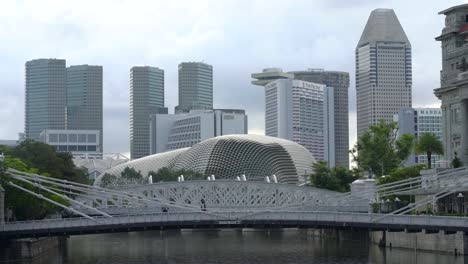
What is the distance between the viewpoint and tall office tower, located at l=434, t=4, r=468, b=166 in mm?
131875

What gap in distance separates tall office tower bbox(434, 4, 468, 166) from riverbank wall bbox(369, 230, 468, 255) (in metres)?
19.1

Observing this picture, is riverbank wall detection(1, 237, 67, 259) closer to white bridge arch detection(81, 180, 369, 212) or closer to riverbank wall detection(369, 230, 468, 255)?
white bridge arch detection(81, 180, 369, 212)

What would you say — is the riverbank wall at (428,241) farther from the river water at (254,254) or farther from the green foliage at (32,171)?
the green foliage at (32,171)

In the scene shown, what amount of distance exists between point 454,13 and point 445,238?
49064 millimetres

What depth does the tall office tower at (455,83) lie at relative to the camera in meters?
132

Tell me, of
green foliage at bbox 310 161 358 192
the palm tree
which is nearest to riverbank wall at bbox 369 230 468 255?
the palm tree

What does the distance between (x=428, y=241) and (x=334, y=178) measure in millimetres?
69057

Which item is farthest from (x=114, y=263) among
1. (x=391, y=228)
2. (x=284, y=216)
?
(x=391, y=228)

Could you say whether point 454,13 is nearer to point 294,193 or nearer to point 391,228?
point 294,193

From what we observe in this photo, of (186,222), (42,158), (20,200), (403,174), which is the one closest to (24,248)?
(20,200)

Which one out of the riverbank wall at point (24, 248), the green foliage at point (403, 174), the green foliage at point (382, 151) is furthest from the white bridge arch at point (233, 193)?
the riverbank wall at point (24, 248)

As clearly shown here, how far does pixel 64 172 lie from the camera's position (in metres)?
151

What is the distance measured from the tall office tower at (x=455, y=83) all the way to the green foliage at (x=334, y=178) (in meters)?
33.7

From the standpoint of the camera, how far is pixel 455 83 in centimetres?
13175
